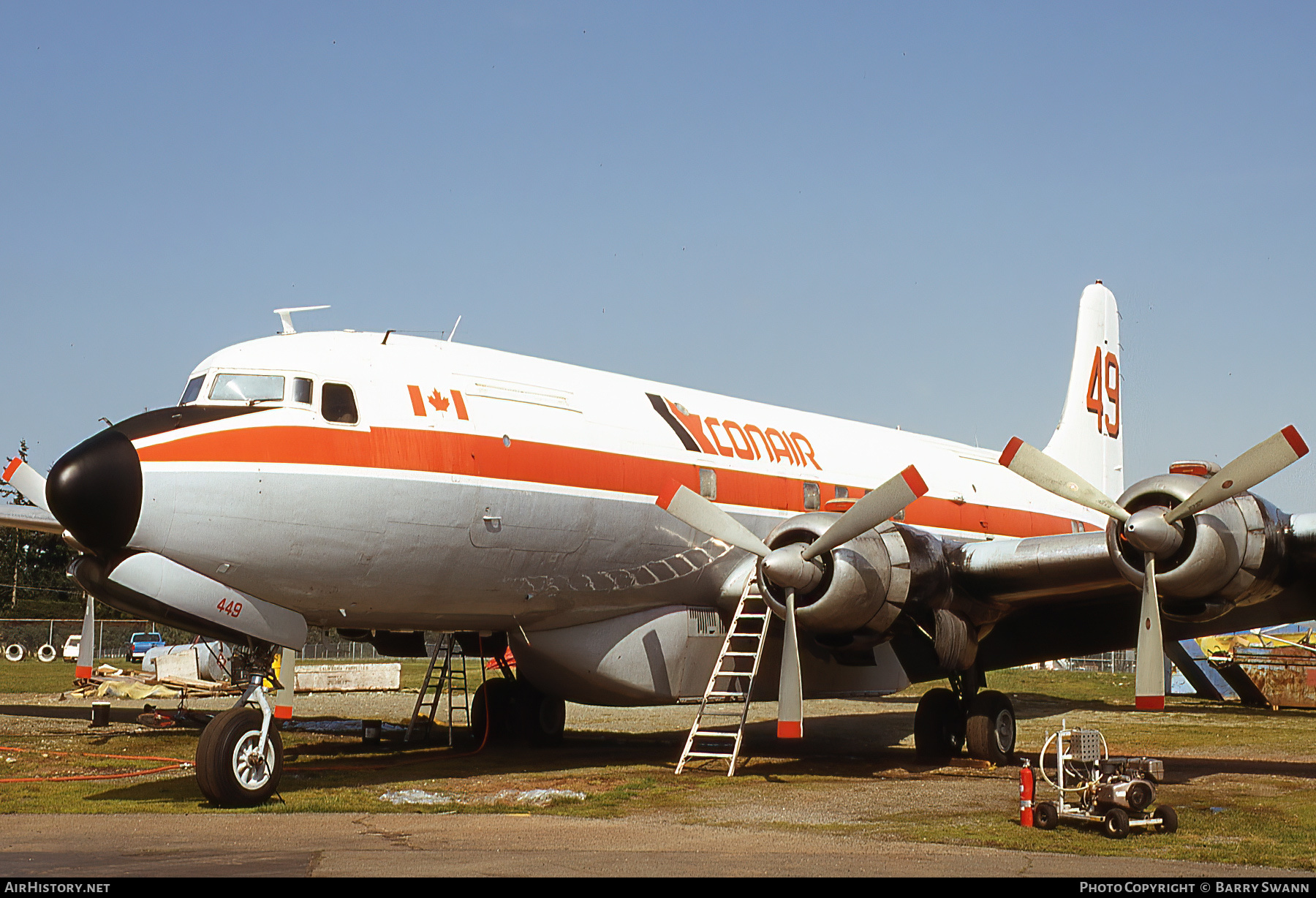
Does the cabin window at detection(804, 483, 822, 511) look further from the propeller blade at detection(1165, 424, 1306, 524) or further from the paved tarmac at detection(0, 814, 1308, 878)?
the paved tarmac at detection(0, 814, 1308, 878)

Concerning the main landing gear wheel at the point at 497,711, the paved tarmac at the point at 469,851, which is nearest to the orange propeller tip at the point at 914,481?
the paved tarmac at the point at 469,851

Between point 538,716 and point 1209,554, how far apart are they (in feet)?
28.2

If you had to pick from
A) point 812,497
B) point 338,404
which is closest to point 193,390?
A: point 338,404

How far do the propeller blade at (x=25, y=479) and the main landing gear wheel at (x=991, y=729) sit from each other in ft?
34.5

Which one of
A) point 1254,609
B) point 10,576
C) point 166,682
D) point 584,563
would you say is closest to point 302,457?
point 584,563

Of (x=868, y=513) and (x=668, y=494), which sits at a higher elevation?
(x=668, y=494)

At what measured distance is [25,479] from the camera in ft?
41.9

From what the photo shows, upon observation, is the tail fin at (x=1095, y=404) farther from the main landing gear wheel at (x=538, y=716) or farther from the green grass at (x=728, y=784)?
the main landing gear wheel at (x=538, y=716)

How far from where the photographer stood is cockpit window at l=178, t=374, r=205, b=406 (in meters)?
10.9

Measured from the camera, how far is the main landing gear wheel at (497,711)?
52.5ft

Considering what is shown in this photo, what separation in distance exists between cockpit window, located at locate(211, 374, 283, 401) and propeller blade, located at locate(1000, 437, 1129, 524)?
713 cm

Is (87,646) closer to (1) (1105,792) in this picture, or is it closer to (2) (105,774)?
(2) (105,774)

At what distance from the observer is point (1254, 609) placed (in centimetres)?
1407

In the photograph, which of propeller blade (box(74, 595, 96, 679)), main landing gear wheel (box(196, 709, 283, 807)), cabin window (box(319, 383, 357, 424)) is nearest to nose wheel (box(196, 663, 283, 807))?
main landing gear wheel (box(196, 709, 283, 807))
